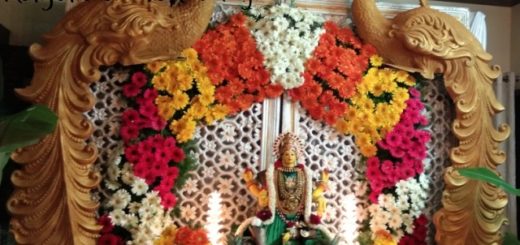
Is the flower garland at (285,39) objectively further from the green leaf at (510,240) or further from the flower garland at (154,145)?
the green leaf at (510,240)

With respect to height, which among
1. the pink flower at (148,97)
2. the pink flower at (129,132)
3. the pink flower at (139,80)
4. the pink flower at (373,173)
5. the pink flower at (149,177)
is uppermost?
the pink flower at (139,80)

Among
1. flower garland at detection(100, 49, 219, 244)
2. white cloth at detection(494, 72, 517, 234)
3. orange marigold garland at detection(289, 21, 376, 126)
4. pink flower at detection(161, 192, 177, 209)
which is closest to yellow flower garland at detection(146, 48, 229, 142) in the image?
flower garland at detection(100, 49, 219, 244)

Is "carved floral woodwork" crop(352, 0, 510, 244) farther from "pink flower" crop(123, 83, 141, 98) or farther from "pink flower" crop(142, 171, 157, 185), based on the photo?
"pink flower" crop(142, 171, 157, 185)

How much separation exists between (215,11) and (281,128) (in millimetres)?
623

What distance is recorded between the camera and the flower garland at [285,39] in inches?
104

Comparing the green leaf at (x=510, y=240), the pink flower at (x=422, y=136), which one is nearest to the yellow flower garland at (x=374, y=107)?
the pink flower at (x=422, y=136)

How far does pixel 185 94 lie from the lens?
2.60m

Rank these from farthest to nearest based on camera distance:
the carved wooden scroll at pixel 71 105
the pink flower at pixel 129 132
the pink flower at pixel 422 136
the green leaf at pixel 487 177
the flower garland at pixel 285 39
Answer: the pink flower at pixel 422 136
the flower garland at pixel 285 39
the pink flower at pixel 129 132
the carved wooden scroll at pixel 71 105
the green leaf at pixel 487 177

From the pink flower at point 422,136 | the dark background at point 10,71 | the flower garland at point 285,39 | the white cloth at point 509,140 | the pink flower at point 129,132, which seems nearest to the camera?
the pink flower at point 129,132

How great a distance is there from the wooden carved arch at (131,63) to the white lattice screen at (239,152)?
100 mm

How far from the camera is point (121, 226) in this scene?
2.52 meters

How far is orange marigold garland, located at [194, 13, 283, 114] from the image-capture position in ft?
8.61

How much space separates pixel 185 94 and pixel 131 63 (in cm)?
27

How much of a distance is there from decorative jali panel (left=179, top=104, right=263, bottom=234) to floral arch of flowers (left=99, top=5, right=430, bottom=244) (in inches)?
2.1
